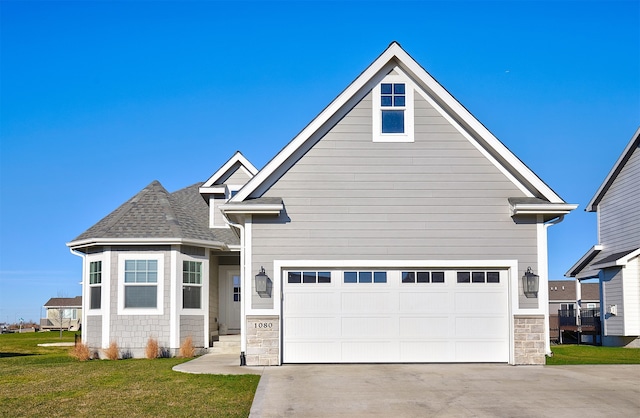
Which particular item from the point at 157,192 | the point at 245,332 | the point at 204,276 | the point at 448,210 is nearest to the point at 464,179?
the point at 448,210

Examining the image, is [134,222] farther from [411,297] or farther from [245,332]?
[411,297]

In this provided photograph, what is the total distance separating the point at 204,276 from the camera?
20.9 metres

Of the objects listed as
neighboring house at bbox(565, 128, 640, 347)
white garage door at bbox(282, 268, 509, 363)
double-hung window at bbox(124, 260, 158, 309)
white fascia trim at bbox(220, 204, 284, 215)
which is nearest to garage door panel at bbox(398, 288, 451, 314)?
white garage door at bbox(282, 268, 509, 363)

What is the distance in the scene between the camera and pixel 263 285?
50.7ft

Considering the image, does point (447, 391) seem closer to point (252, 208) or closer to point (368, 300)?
point (368, 300)

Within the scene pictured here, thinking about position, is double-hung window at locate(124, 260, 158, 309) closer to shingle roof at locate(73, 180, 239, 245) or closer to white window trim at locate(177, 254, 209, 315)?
white window trim at locate(177, 254, 209, 315)

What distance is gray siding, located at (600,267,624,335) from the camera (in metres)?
26.4

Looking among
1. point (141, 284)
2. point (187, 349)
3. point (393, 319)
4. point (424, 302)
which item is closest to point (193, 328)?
point (187, 349)

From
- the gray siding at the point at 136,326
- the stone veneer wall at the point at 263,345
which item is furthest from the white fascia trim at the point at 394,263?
the gray siding at the point at 136,326

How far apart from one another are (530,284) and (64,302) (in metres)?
64.8

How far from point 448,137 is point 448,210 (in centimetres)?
171

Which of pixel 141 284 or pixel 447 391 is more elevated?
pixel 141 284

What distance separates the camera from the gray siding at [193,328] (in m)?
19.9

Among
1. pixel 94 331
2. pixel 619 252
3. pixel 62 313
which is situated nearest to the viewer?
pixel 94 331
